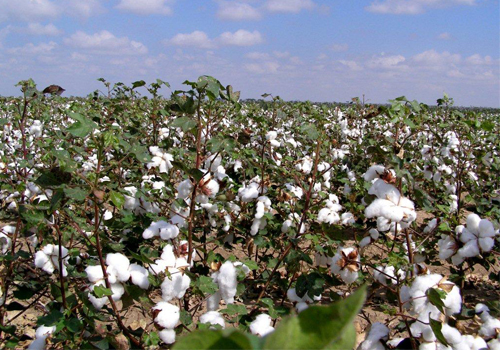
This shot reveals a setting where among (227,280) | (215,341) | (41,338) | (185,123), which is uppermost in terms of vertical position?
(185,123)

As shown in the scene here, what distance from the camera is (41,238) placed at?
182 centimetres

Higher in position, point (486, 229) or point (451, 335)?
point (486, 229)

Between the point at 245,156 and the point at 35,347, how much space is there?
1670 mm

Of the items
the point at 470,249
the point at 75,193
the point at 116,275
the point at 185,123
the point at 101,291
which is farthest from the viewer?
the point at 470,249

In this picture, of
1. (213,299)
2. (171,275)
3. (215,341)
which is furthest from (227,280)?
(215,341)

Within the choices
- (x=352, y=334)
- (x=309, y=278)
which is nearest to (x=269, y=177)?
(x=309, y=278)

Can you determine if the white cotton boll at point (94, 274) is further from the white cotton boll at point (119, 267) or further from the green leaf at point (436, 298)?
the green leaf at point (436, 298)

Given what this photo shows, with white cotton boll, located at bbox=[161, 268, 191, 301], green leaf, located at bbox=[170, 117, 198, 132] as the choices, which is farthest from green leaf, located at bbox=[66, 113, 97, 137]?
white cotton boll, located at bbox=[161, 268, 191, 301]

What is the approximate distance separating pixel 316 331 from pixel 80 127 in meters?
1.24

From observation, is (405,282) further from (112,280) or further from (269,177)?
(269,177)

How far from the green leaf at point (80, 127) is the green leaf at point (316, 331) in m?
1.17

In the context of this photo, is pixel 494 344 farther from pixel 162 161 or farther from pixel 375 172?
pixel 162 161

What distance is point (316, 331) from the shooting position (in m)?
0.28

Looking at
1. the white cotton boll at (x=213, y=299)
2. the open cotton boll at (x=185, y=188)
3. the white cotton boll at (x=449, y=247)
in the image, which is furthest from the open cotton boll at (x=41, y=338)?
the white cotton boll at (x=449, y=247)
